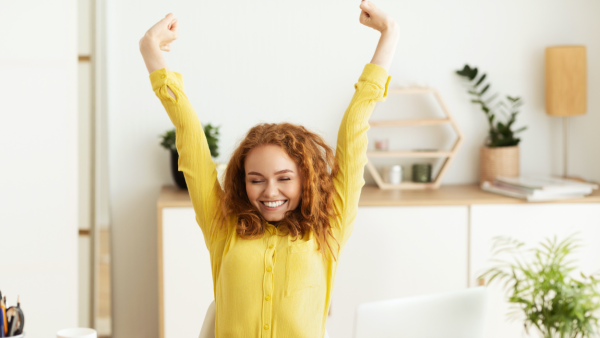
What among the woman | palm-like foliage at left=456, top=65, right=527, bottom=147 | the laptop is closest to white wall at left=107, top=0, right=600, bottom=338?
palm-like foliage at left=456, top=65, right=527, bottom=147

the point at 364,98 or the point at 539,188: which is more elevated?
the point at 364,98

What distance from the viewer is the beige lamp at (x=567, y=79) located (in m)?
2.55

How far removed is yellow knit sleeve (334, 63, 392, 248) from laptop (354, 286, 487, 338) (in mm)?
340

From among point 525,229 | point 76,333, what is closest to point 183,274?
point 76,333

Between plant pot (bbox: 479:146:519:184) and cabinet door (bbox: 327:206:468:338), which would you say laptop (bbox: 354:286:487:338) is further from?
plant pot (bbox: 479:146:519:184)

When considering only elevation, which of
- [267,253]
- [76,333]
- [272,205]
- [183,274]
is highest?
[272,205]

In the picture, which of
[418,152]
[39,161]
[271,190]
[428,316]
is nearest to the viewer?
[271,190]

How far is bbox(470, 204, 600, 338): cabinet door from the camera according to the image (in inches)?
92.4

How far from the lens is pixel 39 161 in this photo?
88.5 inches

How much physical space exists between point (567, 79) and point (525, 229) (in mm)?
724

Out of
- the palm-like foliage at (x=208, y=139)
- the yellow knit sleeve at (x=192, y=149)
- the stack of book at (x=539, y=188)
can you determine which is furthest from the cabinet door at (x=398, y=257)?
the yellow knit sleeve at (x=192, y=149)

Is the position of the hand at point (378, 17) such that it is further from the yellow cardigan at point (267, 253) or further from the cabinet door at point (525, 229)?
the cabinet door at point (525, 229)

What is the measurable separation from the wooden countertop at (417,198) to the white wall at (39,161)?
39cm

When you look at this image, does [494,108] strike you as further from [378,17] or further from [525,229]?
[378,17]
